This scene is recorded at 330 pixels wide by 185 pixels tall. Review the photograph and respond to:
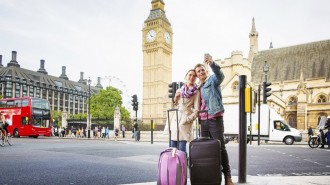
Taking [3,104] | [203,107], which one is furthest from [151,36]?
[203,107]

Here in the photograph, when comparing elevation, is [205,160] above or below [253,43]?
below

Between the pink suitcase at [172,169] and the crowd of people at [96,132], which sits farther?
the crowd of people at [96,132]

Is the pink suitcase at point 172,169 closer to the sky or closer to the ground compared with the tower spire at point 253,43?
closer to the ground

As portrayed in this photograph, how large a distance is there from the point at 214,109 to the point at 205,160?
721 millimetres

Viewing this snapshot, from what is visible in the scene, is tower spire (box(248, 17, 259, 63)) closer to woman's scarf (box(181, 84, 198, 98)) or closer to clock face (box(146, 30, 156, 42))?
clock face (box(146, 30, 156, 42))

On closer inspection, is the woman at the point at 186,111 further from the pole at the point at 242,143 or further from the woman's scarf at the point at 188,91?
the pole at the point at 242,143

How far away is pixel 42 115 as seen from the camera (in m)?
25.5

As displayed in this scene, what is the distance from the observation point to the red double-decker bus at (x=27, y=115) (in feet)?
80.4

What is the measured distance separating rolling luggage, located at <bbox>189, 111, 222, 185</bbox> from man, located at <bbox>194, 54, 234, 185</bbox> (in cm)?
40

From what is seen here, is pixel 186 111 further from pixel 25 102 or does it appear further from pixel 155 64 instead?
pixel 155 64

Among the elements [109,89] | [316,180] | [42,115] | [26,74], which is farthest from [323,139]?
[26,74]

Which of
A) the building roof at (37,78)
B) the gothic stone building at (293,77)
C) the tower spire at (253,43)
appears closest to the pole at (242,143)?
the gothic stone building at (293,77)

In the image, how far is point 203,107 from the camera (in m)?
4.04

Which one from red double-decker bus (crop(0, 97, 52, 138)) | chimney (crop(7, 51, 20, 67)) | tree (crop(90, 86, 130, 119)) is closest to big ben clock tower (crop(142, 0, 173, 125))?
tree (crop(90, 86, 130, 119))
